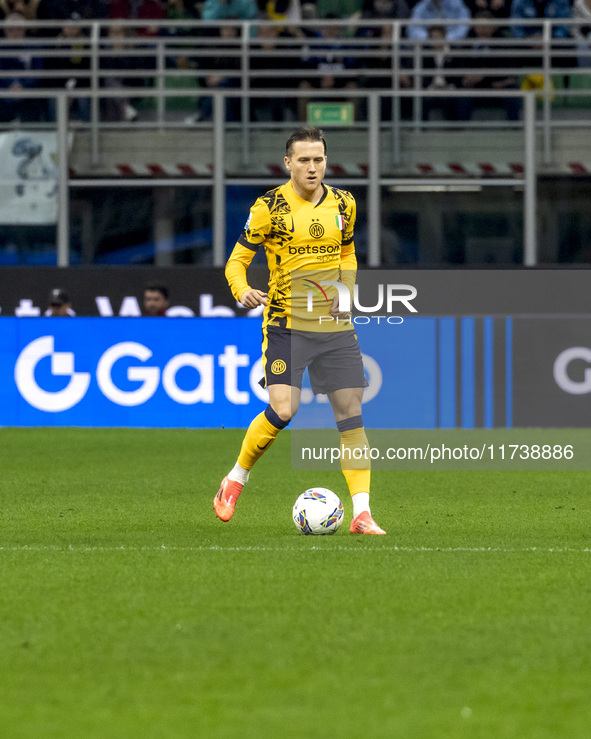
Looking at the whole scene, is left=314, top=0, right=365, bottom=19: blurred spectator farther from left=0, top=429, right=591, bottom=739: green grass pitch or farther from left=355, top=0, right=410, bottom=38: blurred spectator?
left=0, top=429, right=591, bottom=739: green grass pitch

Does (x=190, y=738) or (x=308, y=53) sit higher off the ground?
(x=308, y=53)

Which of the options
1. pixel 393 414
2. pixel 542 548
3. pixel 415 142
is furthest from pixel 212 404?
pixel 542 548

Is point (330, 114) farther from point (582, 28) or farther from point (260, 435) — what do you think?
point (260, 435)

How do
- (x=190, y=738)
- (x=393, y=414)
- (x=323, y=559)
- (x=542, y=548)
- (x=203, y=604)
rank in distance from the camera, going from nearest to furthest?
(x=190, y=738) → (x=203, y=604) → (x=323, y=559) → (x=542, y=548) → (x=393, y=414)

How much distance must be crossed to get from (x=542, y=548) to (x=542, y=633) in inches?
76.3

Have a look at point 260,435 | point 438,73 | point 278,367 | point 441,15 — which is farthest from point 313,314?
point 441,15

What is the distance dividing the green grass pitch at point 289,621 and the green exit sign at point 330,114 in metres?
8.11

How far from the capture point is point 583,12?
17.4 m

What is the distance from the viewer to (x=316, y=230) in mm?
6855

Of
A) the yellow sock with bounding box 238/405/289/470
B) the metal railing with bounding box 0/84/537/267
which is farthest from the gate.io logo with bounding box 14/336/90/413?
the yellow sock with bounding box 238/405/289/470

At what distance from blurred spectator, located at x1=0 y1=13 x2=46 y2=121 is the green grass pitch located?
845 centimetres

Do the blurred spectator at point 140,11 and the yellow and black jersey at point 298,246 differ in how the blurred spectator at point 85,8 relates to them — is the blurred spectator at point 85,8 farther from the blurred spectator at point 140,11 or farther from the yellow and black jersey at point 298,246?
the yellow and black jersey at point 298,246

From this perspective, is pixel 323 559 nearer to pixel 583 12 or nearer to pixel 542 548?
pixel 542 548

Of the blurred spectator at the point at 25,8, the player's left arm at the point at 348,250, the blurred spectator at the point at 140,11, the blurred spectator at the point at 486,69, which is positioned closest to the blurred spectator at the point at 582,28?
the blurred spectator at the point at 486,69
